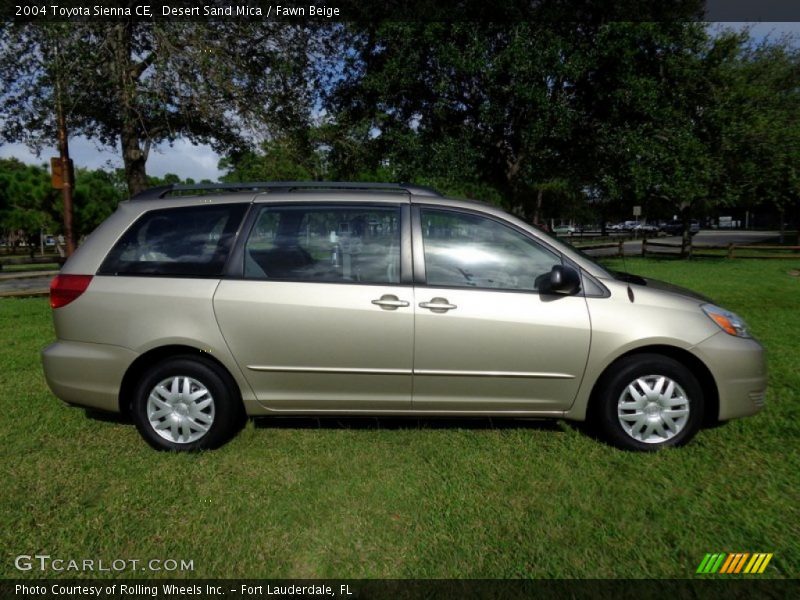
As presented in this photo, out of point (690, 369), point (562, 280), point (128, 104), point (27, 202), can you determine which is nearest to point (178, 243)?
point (562, 280)

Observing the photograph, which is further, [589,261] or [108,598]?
[589,261]

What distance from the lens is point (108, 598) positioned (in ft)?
7.59

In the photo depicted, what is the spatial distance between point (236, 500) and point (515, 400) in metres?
1.82

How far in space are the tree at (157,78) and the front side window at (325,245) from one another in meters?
8.41

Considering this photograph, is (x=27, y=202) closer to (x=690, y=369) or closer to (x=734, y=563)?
(x=690, y=369)

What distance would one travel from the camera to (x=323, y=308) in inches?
139

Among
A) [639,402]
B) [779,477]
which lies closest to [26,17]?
[639,402]

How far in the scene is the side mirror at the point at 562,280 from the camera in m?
3.44

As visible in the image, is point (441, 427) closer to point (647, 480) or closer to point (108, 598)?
point (647, 480)

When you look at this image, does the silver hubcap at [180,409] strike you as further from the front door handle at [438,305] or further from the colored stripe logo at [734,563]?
the colored stripe logo at [734,563]

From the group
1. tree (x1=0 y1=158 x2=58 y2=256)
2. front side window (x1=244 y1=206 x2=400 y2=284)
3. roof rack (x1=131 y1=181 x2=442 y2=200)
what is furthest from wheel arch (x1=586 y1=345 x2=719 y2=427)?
tree (x1=0 y1=158 x2=58 y2=256)

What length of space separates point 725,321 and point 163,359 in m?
3.73

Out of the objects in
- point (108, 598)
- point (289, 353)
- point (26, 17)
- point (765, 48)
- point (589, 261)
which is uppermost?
point (765, 48)

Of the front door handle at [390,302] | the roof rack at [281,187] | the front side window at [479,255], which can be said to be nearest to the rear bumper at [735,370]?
A: the front side window at [479,255]
